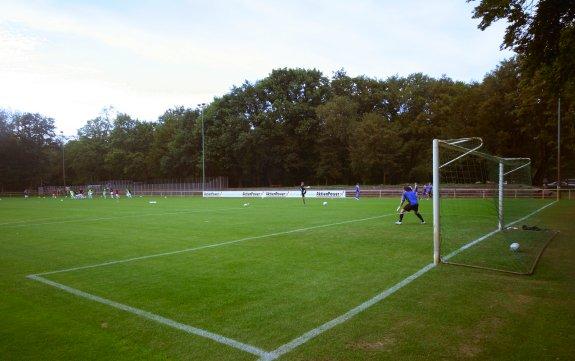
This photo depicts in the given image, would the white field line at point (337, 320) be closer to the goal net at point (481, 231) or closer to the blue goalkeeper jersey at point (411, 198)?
the goal net at point (481, 231)

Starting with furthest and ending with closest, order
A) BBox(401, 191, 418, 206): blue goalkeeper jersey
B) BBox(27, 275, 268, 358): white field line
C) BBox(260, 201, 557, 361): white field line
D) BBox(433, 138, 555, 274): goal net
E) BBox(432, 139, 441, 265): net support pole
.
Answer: BBox(401, 191, 418, 206): blue goalkeeper jersey → BBox(433, 138, 555, 274): goal net → BBox(432, 139, 441, 265): net support pole → BBox(27, 275, 268, 358): white field line → BBox(260, 201, 557, 361): white field line

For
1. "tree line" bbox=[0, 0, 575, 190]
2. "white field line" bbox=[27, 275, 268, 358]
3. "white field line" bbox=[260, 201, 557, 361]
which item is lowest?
"white field line" bbox=[27, 275, 268, 358]

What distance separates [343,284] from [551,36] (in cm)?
1266

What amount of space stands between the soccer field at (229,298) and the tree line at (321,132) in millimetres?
30006

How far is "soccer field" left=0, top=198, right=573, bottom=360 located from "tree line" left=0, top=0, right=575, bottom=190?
30.0 meters

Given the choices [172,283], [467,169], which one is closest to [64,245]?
[172,283]

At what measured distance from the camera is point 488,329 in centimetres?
465

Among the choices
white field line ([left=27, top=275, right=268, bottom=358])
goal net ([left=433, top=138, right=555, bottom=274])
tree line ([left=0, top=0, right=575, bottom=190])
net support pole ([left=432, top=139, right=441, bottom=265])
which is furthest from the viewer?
tree line ([left=0, top=0, right=575, bottom=190])

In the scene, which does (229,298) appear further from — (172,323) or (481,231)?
(481,231)

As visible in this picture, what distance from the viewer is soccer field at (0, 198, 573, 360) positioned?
432cm

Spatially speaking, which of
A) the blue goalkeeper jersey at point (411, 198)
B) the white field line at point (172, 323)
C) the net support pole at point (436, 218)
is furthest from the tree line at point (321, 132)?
the white field line at point (172, 323)

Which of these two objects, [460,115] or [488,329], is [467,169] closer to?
[488,329]

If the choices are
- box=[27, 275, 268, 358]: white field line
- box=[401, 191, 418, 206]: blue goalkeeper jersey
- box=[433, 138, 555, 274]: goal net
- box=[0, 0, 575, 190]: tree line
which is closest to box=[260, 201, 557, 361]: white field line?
box=[27, 275, 268, 358]: white field line

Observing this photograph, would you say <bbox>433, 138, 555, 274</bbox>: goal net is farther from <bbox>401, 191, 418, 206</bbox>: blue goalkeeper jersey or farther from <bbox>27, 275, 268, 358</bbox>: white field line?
<bbox>27, 275, 268, 358</bbox>: white field line
